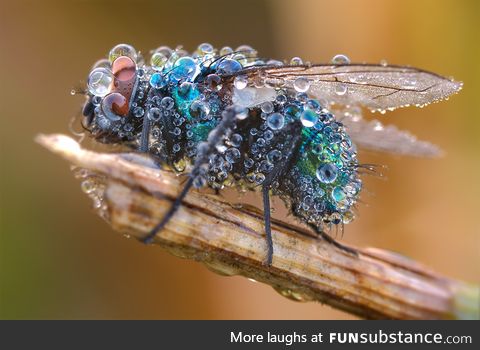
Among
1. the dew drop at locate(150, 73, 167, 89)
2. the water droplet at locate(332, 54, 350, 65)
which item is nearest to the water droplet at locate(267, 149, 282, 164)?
the water droplet at locate(332, 54, 350, 65)

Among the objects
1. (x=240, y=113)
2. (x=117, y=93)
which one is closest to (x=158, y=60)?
(x=117, y=93)

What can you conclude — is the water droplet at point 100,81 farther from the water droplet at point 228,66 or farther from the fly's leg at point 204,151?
the fly's leg at point 204,151

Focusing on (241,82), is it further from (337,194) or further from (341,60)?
(337,194)

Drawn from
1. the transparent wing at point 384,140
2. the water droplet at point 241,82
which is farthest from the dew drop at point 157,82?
the transparent wing at point 384,140

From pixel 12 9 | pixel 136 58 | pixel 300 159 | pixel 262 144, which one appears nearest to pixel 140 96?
pixel 136 58

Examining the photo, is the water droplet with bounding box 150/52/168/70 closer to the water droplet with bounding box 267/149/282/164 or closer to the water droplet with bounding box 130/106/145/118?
the water droplet with bounding box 130/106/145/118

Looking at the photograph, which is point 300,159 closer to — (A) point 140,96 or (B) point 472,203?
(A) point 140,96
